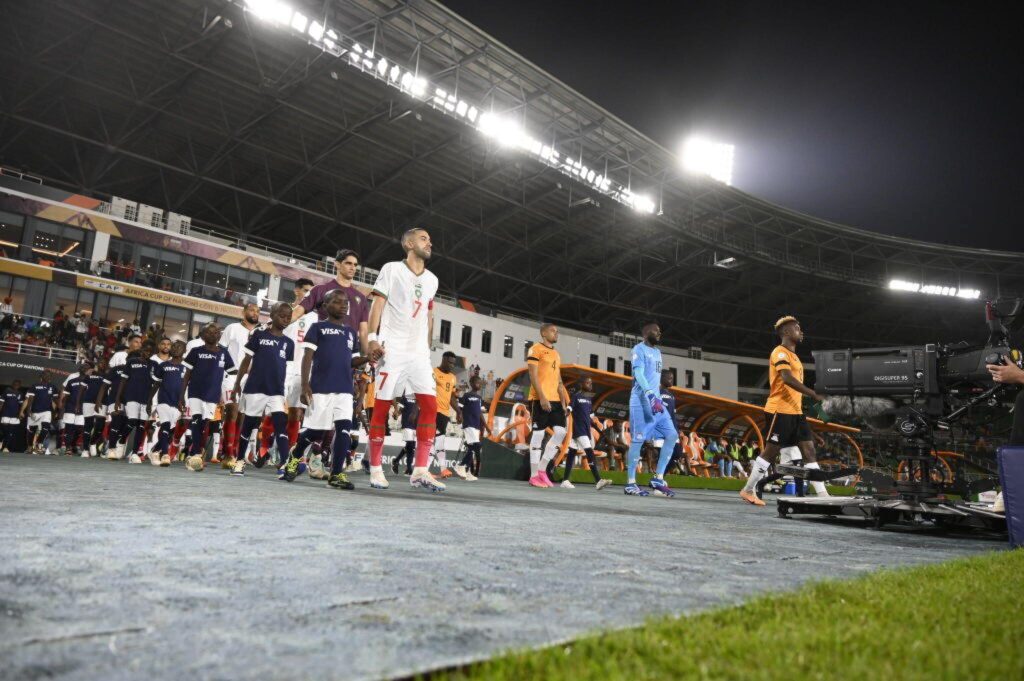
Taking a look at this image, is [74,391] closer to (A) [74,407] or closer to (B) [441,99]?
(A) [74,407]

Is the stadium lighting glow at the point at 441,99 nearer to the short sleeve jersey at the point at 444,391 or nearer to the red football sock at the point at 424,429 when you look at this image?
the short sleeve jersey at the point at 444,391

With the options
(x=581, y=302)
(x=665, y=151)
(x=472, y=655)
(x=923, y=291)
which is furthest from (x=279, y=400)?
(x=923, y=291)

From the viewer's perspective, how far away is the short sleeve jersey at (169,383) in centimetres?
830

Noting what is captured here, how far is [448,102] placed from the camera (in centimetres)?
2291

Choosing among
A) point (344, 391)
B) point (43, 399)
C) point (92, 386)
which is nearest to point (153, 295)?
point (43, 399)

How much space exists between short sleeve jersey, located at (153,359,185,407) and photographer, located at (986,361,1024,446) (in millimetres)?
8370

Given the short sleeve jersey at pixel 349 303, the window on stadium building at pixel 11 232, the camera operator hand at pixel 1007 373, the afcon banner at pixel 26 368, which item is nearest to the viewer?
the camera operator hand at pixel 1007 373

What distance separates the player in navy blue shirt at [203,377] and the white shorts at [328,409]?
2.75 meters

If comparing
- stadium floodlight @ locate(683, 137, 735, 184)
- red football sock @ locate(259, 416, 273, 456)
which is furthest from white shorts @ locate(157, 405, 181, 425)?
stadium floodlight @ locate(683, 137, 735, 184)

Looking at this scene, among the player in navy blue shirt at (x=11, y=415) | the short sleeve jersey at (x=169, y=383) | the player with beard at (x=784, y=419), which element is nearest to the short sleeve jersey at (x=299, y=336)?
the short sleeve jersey at (x=169, y=383)

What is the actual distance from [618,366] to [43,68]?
3381 centimetres

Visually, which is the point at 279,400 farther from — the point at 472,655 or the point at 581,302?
the point at 581,302

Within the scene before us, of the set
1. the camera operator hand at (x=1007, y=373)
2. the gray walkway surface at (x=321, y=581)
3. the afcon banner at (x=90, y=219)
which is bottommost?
the gray walkway surface at (x=321, y=581)

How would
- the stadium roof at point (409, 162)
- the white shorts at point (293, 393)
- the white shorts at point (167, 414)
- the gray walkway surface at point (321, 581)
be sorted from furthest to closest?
the stadium roof at point (409, 162) → the white shorts at point (167, 414) → the white shorts at point (293, 393) → the gray walkway surface at point (321, 581)
